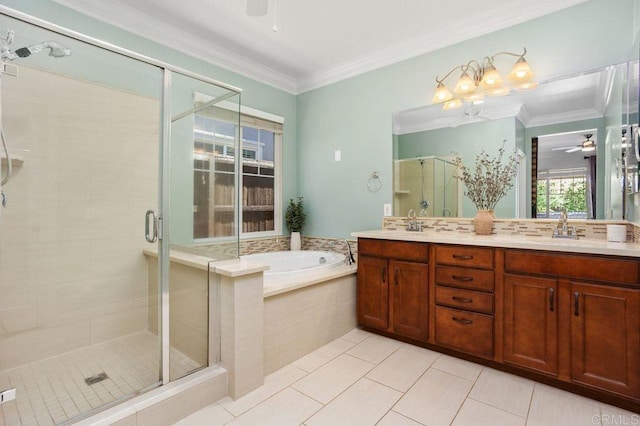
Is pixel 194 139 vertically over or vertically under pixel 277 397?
over

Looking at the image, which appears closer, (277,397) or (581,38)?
(277,397)

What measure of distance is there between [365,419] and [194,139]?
1.95 metres

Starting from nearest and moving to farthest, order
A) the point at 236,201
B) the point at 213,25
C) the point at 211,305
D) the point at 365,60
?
the point at 211,305 < the point at 236,201 < the point at 213,25 < the point at 365,60

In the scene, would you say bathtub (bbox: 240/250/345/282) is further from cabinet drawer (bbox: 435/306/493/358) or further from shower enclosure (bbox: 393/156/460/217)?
cabinet drawer (bbox: 435/306/493/358)

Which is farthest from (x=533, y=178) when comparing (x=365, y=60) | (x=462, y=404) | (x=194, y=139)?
(x=194, y=139)

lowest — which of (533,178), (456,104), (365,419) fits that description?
(365,419)

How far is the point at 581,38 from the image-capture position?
2252 millimetres

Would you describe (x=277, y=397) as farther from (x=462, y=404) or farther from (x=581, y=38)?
(x=581, y=38)

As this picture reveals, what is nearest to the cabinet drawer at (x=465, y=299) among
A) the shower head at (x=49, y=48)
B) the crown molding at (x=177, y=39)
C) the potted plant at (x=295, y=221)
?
the potted plant at (x=295, y=221)

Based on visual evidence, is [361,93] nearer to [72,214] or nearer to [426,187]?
[426,187]

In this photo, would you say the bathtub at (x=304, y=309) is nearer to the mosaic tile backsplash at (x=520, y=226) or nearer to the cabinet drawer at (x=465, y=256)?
the mosaic tile backsplash at (x=520, y=226)

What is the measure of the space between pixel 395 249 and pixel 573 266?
114 cm

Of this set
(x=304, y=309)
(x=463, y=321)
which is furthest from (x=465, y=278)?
(x=304, y=309)

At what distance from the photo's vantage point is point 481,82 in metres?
2.59
